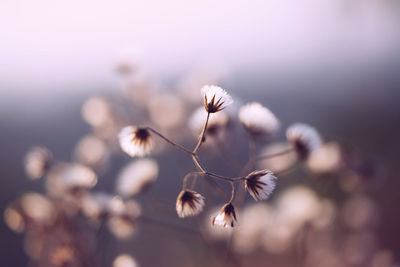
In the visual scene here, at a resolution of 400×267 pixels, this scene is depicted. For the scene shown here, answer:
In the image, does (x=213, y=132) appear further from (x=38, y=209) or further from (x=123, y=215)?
(x=38, y=209)

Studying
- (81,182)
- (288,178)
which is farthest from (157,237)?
(81,182)

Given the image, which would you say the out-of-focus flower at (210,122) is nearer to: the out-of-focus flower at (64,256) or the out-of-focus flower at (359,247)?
the out-of-focus flower at (64,256)

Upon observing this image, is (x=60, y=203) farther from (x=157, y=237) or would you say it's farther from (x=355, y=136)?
(x=355, y=136)

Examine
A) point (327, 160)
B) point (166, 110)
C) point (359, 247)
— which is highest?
point (166, 110)

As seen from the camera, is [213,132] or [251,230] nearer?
[213,132]

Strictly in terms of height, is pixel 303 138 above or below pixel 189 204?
above

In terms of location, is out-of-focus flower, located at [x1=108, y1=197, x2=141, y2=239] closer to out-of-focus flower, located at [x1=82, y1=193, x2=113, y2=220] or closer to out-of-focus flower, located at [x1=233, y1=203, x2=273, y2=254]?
out-of-focus flower, located at [x1=82, y1=193, x2=113, y2=220]

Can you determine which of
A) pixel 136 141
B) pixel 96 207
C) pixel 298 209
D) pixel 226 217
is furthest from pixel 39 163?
pixel 298 209

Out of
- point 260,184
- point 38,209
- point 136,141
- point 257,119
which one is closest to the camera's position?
point 260,184
